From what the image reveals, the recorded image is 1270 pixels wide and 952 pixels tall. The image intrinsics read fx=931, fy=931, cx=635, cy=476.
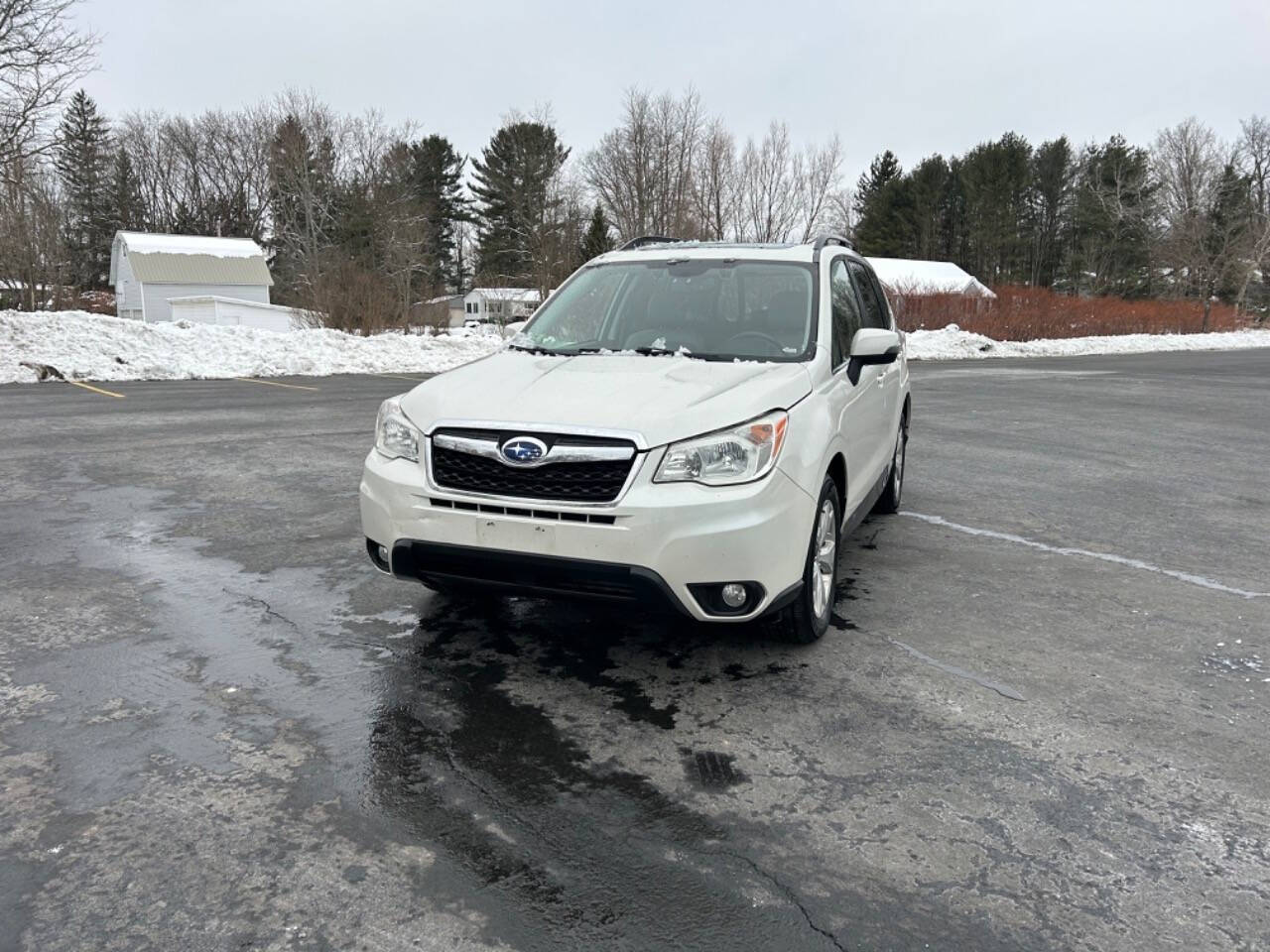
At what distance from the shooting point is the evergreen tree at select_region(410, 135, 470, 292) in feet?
234

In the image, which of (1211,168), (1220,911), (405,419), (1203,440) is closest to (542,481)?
(405,419)

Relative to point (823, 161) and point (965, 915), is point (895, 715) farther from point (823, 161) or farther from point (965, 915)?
point (823, 161)

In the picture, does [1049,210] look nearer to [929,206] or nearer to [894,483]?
[929,206]

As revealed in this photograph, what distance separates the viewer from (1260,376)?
22.3 m

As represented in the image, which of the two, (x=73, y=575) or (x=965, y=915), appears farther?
(x=73, y=575)

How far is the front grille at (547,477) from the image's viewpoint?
358cm

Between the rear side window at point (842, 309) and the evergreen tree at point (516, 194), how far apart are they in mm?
54861

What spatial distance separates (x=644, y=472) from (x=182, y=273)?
174ft

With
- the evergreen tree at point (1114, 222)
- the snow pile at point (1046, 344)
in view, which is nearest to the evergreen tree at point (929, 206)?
the evergreen tree at point (1114, 222)

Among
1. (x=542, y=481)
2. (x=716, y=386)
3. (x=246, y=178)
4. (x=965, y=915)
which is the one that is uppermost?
(x=246, y=178)

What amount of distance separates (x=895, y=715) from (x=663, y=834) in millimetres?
1250

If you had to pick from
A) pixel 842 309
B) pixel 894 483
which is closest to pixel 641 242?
pixel 842 309

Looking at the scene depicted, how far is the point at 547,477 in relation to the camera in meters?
3.63

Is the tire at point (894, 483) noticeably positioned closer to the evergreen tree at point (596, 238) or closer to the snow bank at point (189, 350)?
the snow bank at point (189, 350)
